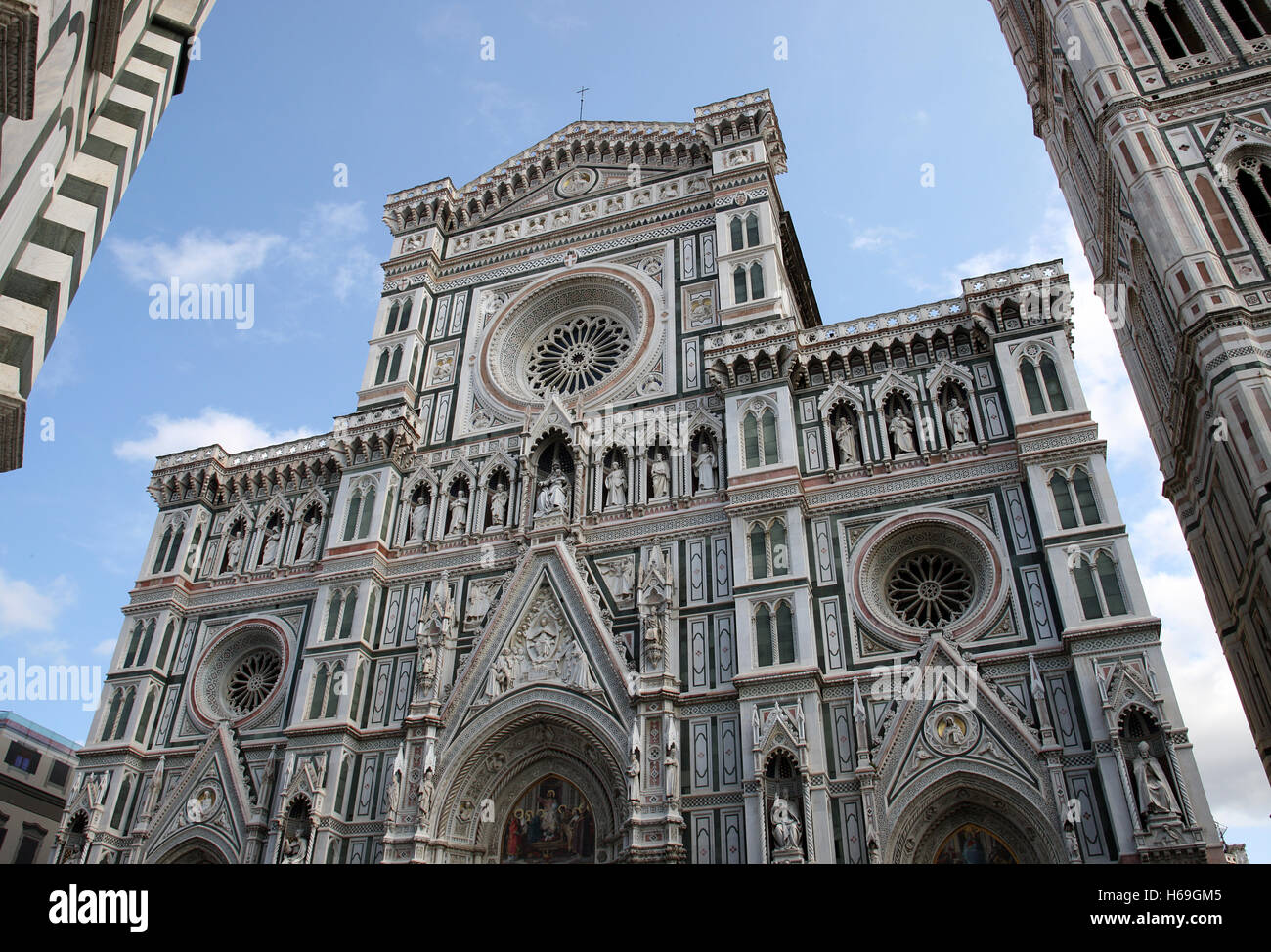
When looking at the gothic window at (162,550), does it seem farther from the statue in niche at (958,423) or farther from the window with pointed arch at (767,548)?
the statue in niche at (958,423)

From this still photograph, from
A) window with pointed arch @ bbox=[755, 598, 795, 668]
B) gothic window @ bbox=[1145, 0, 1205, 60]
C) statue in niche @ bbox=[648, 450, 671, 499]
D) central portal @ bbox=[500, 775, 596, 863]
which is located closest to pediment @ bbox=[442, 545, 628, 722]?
central portal @ bbox=[500, 775, 596, 863]

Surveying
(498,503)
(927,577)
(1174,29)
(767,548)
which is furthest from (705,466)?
(1174,29)

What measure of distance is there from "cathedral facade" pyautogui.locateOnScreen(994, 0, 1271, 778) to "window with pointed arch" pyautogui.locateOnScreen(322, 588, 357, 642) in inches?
674

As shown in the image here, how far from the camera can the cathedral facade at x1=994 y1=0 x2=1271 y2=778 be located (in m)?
16.3

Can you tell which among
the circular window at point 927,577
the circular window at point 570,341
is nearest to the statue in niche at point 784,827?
the circular window at point 927,577

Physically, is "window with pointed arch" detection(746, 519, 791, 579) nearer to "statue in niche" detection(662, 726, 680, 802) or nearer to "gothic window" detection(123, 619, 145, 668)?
"statue in niche" detection(662, 726, 680, 802)

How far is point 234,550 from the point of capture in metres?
25.0

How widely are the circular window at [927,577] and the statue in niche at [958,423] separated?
1708mm

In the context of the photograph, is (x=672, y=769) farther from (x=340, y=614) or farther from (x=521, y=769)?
(x=340, y=614)

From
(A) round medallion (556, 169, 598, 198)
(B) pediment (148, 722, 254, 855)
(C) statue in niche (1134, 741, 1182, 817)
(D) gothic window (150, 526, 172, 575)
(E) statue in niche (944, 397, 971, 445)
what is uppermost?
(A) round medallion (556, 169, 598, 198)
